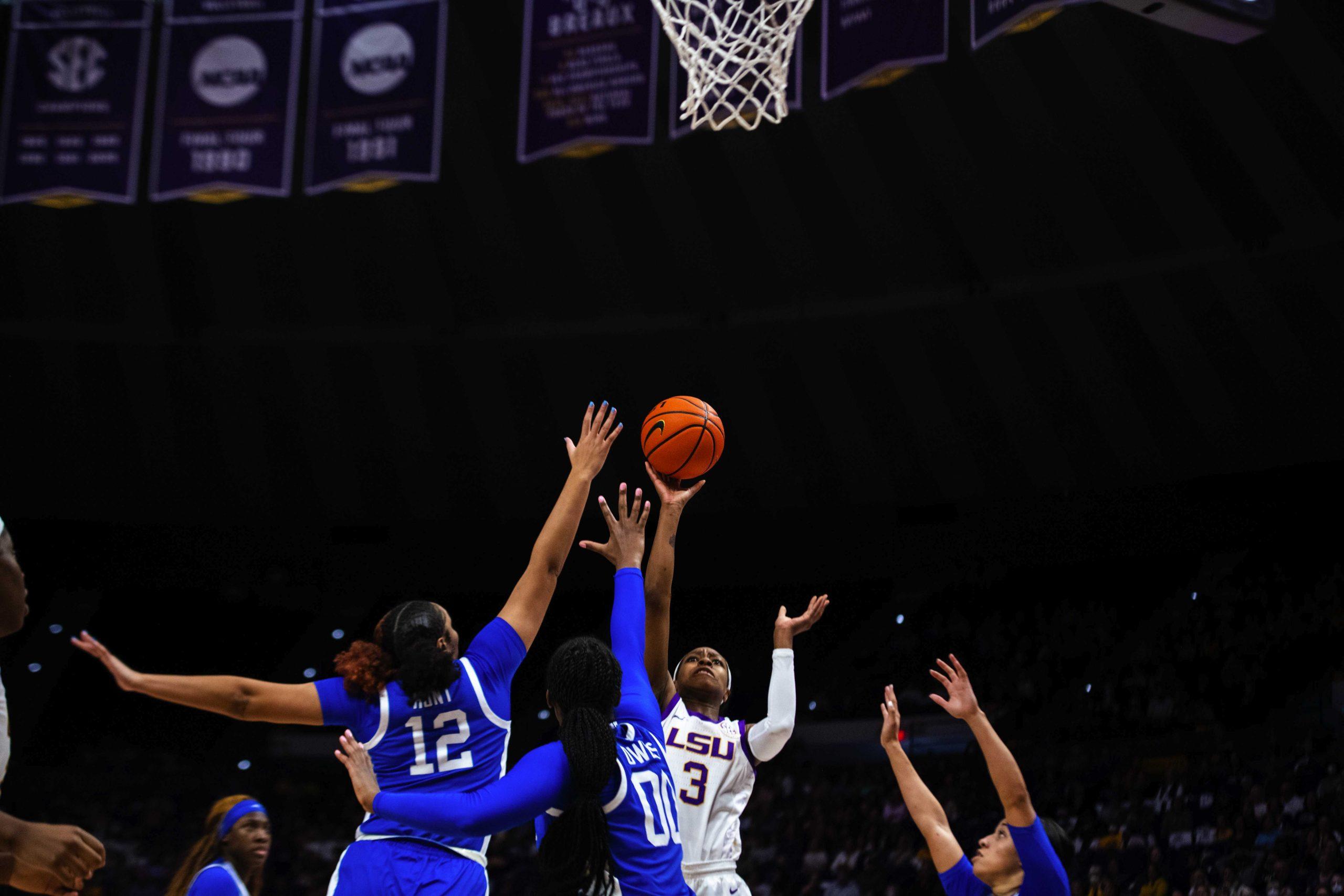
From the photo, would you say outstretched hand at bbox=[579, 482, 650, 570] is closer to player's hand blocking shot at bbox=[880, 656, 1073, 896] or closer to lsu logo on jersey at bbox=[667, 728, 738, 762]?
player's hand blocking shot at bbox=[880, 656, 1073, 896]

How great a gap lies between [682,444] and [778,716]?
3.58 feet

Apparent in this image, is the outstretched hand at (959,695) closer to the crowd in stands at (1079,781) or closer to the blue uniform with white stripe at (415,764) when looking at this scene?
the blue uniform with white stripe at (415,764)

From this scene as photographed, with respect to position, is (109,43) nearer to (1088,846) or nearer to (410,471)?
(410,471)

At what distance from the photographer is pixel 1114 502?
1462 cm

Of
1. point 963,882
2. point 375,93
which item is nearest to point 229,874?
point 963,882

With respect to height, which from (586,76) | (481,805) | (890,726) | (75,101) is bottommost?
(890,726)

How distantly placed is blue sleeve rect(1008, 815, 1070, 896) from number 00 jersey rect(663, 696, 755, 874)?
64.9 inches

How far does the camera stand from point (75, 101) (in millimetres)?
10531

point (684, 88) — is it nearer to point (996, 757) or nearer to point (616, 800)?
point (996, 757)

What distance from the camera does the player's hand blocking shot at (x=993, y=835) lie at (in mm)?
3695

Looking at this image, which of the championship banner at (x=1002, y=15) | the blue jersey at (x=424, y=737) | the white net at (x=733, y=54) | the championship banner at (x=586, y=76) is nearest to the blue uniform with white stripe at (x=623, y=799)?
the blue jersey at (x=424, y=737)

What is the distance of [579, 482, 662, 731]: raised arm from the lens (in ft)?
11.8

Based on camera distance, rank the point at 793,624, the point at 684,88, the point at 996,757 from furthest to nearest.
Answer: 1. the point at 684,88
2. the point at 793,624
3. the point at 996,757

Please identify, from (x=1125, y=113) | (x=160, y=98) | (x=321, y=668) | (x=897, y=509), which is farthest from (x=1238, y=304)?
(x=321, y=668)
